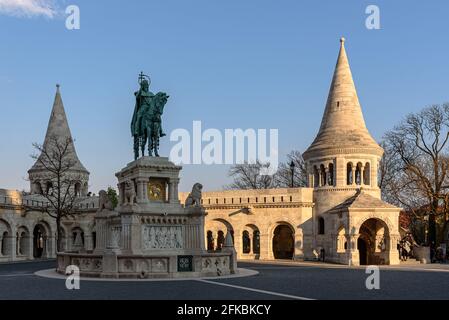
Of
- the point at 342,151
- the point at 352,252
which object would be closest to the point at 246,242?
the point at 342,151

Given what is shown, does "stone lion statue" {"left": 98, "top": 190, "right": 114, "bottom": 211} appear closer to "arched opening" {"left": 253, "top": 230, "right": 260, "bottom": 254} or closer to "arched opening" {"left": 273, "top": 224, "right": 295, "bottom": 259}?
"arched opening" {"left": 253, "top": 230, "right": 260, "bottom": 254}

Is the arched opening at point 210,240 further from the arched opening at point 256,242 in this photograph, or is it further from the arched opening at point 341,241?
the arched opening at point 341,241

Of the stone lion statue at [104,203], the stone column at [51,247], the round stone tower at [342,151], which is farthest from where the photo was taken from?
the stone column at [51,247]

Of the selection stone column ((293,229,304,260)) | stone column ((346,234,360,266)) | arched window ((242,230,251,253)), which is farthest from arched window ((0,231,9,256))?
stone column ((346,234,360,266))

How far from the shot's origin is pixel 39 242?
4944 centimetres

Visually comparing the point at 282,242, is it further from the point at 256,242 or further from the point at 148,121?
the point at 148,121

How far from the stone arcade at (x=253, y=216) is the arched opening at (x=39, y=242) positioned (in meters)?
0.15

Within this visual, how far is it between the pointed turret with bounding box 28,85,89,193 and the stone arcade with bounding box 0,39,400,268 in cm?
12

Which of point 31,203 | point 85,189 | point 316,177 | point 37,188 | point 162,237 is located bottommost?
point 162,237

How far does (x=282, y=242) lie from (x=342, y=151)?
9.17m

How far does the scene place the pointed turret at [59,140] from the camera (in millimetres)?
46500

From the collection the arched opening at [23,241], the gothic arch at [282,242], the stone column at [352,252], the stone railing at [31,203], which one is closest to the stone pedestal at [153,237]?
the stone column at [352,252]

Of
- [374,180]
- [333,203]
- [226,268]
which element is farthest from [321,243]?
[226,268]
